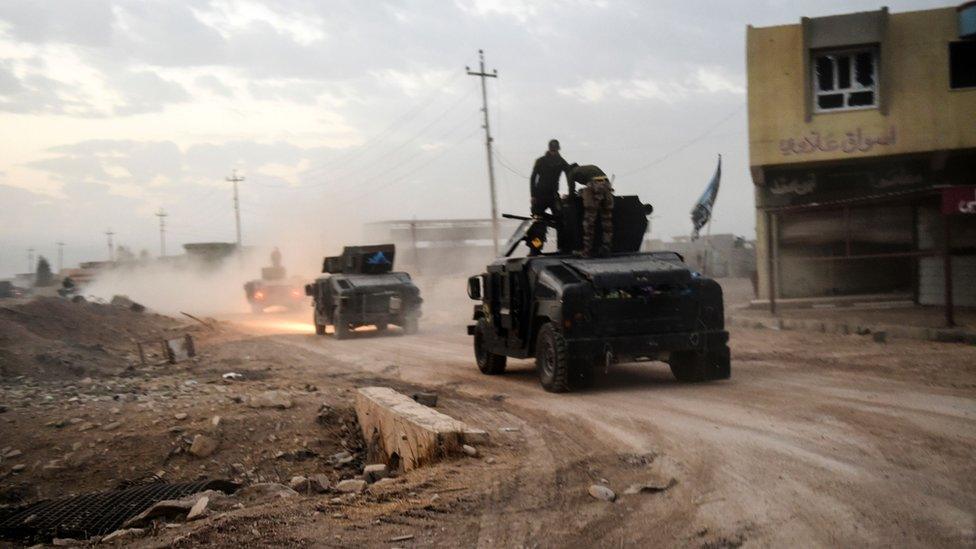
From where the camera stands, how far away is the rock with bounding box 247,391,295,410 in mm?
10055

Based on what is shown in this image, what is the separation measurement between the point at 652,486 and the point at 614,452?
1.12 metres

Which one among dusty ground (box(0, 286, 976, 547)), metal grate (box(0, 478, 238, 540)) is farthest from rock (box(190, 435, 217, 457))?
metal grate (box(0, 478, 238, 540))

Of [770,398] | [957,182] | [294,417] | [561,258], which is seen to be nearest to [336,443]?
[294,417]

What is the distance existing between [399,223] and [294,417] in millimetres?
50875

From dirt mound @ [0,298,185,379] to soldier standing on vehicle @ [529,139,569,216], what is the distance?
8809mm

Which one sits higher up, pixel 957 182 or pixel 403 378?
pixel 957 182

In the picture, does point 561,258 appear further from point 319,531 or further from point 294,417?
point 319,531

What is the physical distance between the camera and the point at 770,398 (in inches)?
352

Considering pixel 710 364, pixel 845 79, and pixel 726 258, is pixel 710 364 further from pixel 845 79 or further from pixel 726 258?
pixel 726 258

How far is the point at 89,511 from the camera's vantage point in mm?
7188

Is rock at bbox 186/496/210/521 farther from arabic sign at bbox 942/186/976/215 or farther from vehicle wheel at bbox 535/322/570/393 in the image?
arabic sign at bbox 942/186/976/215

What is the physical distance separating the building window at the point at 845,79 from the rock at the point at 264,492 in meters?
19.1

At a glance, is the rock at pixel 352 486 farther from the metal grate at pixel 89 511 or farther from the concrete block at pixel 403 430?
the metal grate at pixel 89 511

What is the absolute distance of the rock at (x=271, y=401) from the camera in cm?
1005
